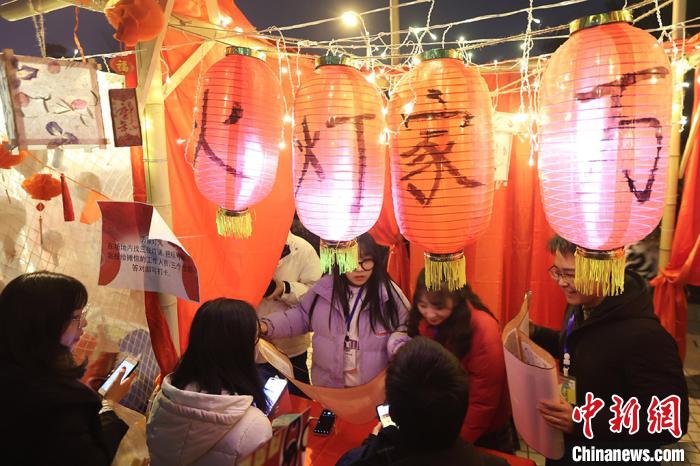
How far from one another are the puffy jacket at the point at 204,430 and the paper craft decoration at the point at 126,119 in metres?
1.69

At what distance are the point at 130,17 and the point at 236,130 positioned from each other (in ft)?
2.81

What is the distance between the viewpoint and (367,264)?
3.61 meters

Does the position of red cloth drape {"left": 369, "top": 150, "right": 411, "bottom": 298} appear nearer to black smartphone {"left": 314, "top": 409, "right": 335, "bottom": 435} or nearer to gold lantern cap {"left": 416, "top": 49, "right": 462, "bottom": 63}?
black smartphone {"left": 314, "top": 409, "right": 335, "bottom": 435}

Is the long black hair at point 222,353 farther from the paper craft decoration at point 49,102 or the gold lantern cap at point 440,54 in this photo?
the gold lantern cap at point 440,54

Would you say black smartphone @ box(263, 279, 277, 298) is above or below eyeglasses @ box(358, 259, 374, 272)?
below

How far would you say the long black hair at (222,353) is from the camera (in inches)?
90.0

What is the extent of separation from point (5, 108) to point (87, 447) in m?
1.89

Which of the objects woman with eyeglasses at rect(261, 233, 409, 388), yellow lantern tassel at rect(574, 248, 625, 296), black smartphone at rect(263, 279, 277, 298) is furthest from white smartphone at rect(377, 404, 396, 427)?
black smartphone at rect(263, 279, 277, 298)

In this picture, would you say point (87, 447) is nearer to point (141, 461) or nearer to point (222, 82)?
point (141, 461)

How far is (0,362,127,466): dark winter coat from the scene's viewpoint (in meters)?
1.91

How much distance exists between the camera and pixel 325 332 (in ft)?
12.0

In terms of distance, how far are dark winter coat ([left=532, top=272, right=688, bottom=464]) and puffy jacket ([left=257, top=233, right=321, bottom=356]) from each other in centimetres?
259

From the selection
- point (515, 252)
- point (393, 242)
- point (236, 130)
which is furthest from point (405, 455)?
point (515, 252)

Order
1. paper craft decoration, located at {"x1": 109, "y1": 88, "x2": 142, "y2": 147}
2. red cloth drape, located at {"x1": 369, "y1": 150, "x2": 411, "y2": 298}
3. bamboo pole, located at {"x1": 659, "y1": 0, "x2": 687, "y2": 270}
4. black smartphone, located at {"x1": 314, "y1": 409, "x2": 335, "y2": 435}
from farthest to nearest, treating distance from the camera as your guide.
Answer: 1. red cloth drape, located at {"x1": 369, "y1": 150, "x2": 411, "y2": 298}
2. bamboo pole, located at {"x1": 659, "y1": 0, "x2": 687, "y2": 270}
3. black smartphone, located at {"x1": 314, "y1": 409, "x2": 335, "y2": 435}
4. paper craft decoration, located at {"x1": 109, "y1": 88, "x2": 142, "y2": 147}
